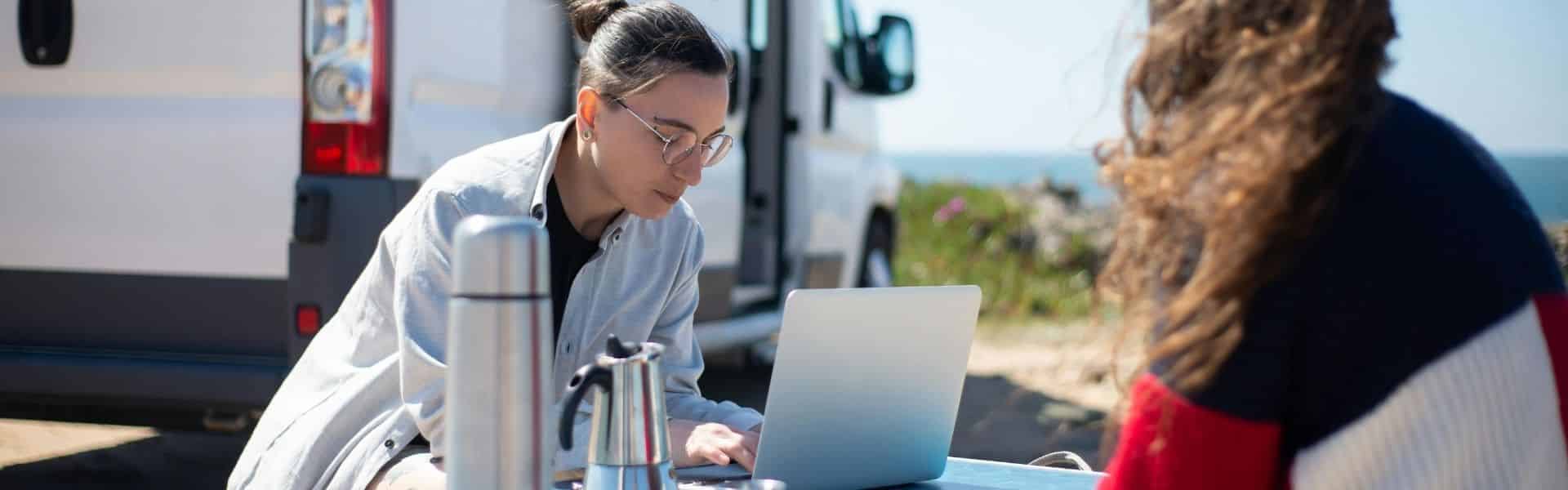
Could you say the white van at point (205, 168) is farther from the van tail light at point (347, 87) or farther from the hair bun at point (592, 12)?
the hair bun at point (592, 12)

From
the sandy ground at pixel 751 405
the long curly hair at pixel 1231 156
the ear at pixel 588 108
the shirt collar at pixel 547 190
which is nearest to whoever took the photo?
the long curly hair at pixel 1231 156

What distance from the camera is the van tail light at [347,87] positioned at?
319 cm

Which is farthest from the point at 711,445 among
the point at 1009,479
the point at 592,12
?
the point at 592,12

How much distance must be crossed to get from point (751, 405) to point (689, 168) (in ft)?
12.6

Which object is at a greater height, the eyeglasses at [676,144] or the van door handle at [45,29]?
the van door handle at [45,29]

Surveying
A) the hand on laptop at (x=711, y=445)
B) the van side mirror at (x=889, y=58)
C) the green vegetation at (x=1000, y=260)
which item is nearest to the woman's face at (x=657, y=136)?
the hand on laptop at (x=711, y=445)

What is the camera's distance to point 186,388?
3.23 metres

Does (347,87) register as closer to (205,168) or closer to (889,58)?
(205,168)

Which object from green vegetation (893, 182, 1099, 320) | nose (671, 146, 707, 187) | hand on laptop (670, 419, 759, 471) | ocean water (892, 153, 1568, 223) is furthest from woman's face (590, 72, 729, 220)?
green vegetation (893, 182, 1099, 320)

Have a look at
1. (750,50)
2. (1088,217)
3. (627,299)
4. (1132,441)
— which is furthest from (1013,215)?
(1132,441)

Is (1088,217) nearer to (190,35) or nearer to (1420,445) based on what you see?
(190,35)

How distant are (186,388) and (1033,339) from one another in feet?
21.8

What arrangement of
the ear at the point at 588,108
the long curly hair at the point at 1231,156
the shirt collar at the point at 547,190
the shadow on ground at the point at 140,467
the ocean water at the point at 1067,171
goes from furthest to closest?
the shadow on ground at the point at 140,467 < the ear at the point at 588,108 < the shirt collar at the point at 547,190 < the ocean water at the point at 1067,171 < the long curly hair at the point at 1231,156

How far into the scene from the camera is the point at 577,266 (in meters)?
2.29
